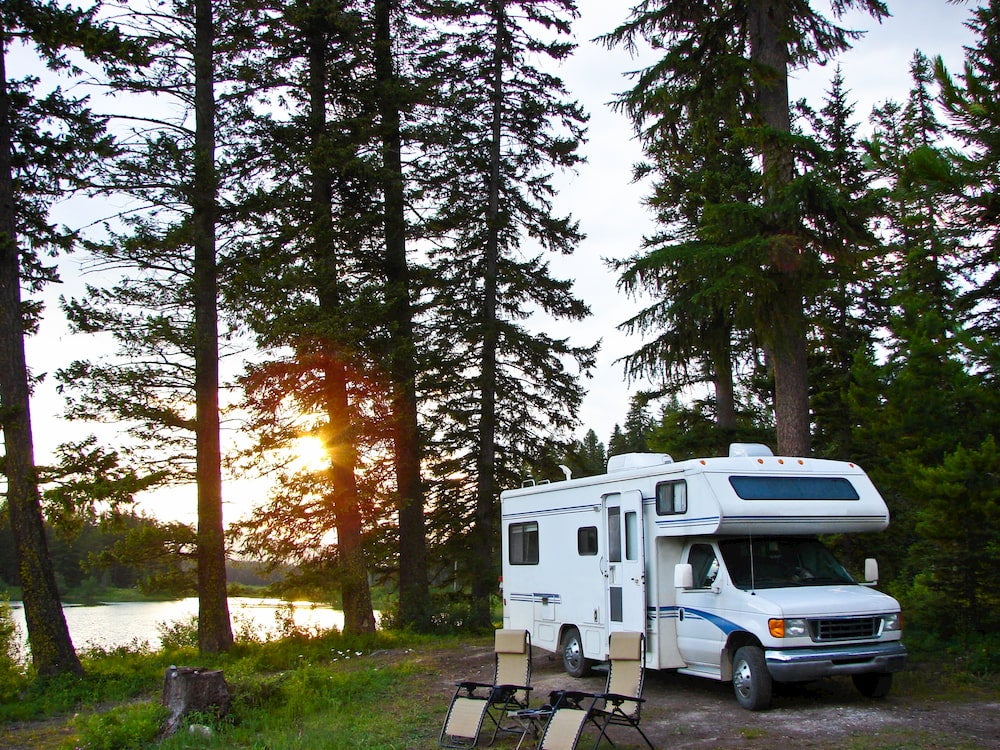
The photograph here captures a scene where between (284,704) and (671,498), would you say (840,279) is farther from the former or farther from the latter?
(284,704)

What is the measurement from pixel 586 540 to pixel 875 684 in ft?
13.8

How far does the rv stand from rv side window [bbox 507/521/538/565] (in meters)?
1.47

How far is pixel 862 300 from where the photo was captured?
28266 millimetres

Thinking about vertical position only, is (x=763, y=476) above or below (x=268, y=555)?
above

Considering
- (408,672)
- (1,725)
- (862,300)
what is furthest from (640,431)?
(1,725)

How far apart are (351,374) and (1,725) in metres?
9.22

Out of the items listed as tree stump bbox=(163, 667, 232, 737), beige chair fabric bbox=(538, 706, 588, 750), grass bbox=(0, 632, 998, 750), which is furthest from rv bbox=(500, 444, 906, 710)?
tree stump bbox=(163, 667, 232, 737)

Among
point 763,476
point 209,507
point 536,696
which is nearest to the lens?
point 763,476

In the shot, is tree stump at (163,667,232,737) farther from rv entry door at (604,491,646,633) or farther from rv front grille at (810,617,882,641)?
rv front grille at (810,617,882,641)

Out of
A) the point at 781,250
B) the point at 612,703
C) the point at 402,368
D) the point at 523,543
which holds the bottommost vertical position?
the point at 612,703

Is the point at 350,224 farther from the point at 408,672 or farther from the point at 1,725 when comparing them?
the point at 1,725

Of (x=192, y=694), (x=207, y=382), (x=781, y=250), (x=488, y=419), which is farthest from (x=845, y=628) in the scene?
(x=488, y=419)

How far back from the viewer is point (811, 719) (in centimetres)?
953

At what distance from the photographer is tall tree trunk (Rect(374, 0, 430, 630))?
67.9 feet
